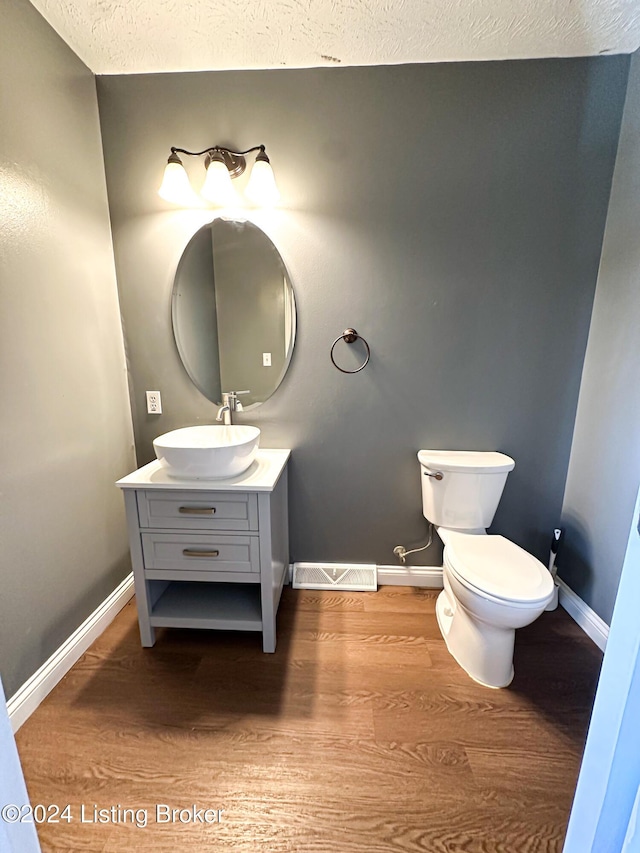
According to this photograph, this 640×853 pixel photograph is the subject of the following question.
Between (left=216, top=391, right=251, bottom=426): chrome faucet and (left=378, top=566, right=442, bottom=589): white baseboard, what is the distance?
1.10 metres

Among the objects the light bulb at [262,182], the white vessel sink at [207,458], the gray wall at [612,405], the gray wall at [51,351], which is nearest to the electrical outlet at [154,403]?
the gray wall at [51,351]

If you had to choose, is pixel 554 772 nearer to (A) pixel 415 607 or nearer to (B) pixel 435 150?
(A) pixel 415 607

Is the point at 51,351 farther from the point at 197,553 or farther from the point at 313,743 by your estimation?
the point at 313,743

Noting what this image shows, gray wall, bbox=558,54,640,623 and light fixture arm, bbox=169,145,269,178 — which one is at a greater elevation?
light fixture arm, bbox=169,145,269,178

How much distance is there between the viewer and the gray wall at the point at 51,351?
1.12m

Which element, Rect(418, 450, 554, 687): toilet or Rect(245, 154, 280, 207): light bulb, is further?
Rect(245, 154, 280, 207): light bulb

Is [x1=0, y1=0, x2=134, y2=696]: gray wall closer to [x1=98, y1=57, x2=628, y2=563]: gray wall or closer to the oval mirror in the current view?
[x1=98, y1=57, x2=628, y2=563]: gray wall

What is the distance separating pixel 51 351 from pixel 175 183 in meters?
0.83

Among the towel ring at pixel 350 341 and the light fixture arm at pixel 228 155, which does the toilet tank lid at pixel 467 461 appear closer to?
the towel ring at pixel 350 341

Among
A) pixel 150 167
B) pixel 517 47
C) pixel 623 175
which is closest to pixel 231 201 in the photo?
pixel 150 167

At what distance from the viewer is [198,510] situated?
1.32 meters

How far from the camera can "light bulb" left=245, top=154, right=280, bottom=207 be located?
1.38 metres

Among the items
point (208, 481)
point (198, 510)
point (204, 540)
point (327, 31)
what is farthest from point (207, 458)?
point (327, 31)

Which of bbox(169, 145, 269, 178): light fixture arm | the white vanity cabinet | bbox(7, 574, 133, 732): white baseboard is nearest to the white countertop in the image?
the white vanity cabinet
